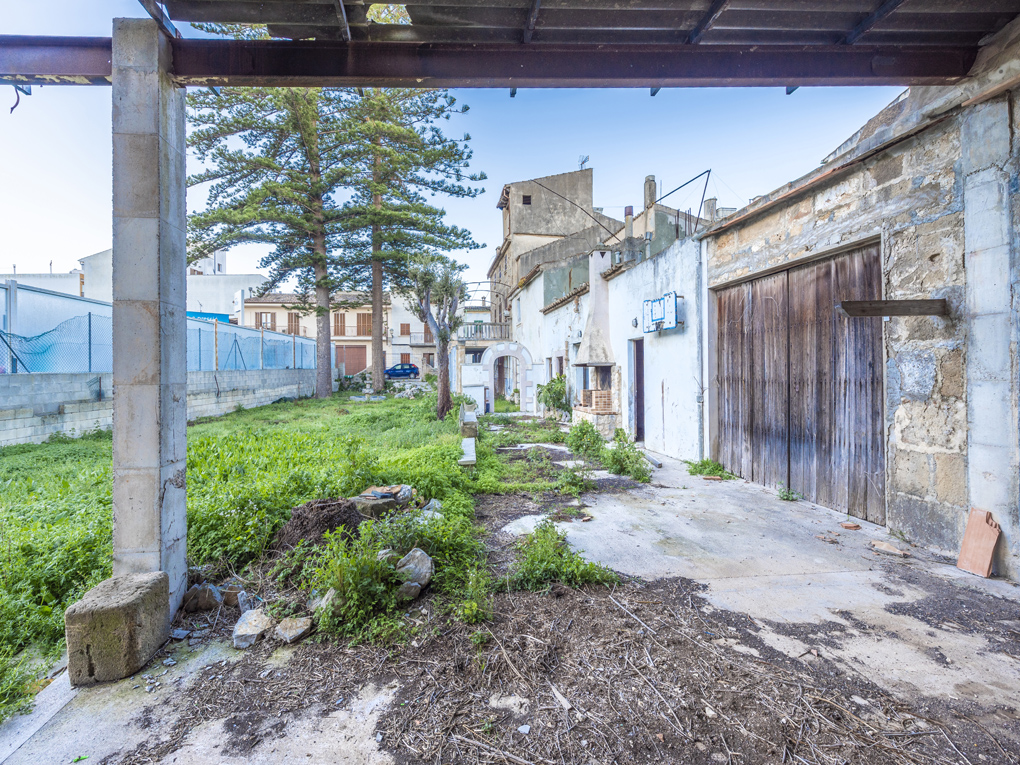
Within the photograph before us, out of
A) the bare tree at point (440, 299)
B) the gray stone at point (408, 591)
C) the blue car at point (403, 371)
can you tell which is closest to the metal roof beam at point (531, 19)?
the gray stone at point (408, 591)

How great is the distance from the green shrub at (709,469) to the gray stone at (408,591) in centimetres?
507

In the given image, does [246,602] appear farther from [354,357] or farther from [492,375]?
[354,357]

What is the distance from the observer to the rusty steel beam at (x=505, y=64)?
9.91 feet

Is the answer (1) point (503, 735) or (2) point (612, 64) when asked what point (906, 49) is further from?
(1) point (503, 735)

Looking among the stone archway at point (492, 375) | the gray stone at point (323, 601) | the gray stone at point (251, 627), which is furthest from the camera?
the stone archway at point (492, 375)

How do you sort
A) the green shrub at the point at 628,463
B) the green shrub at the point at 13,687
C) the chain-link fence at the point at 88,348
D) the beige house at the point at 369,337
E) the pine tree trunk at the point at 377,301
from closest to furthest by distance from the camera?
the green shrub at the point at 13,687 < the green shrub at the point at 628,463 < the chain-link fence at the point at 88,348 < the pine tree trunk at the point at 377,301 < the beige house at the point at 369,337

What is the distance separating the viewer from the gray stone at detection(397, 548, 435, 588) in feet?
10.1

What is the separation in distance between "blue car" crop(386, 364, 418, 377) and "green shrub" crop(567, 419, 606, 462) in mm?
25159

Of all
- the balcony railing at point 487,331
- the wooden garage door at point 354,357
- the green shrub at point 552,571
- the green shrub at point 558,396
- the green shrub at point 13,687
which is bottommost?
the green shrub at point 13,687

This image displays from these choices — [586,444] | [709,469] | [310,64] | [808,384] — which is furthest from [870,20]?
[586,444]

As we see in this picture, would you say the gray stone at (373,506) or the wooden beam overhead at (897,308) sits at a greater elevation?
the wooden beam overhead at (897,308)

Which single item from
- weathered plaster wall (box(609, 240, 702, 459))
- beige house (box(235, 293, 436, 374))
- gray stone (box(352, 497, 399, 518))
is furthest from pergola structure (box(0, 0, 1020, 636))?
beige house (box(235, 293, 436, 374))

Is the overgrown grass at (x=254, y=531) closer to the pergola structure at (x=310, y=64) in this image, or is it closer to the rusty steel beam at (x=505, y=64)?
the pergola structure at (x=310, y=64)

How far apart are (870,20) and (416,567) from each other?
4626 millimetres
